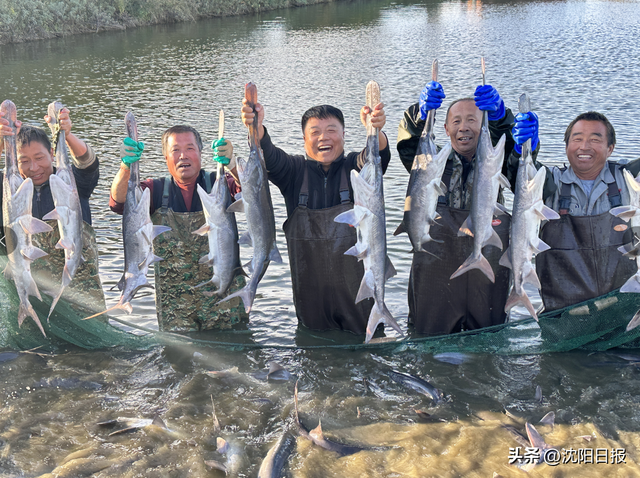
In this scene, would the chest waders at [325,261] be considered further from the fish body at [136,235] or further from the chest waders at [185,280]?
the fish body at [136,235]

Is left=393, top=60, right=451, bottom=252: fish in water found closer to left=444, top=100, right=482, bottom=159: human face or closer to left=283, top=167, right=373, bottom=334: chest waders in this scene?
left=444, top=100, right=482, bottom=159: human face

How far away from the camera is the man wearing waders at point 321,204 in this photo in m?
5.60

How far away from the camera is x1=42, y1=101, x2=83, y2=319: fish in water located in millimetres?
5000

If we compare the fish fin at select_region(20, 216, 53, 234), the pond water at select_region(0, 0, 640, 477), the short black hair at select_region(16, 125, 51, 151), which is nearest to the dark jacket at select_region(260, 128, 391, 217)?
the pond water at select_region(0, 0, 640, 477)

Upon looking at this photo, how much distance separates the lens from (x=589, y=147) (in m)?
5.33

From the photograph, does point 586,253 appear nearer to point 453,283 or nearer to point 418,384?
point 453,283

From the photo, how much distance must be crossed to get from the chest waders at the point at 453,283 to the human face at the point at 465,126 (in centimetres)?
24

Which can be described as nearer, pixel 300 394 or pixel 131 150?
pixel 131 150

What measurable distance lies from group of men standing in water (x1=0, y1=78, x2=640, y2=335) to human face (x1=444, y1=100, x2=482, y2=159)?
0.04 ft

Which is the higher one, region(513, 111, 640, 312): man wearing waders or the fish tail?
region(513, 111, 640, 312): man wearing waders

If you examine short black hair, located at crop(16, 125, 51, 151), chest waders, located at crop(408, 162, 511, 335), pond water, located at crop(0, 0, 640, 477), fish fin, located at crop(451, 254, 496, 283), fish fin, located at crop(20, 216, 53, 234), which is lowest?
pond water, located at crop(0, 0, 640, 477)

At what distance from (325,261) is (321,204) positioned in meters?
0.55

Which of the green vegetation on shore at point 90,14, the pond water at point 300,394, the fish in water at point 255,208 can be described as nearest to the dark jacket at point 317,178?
the fish in water at point 255,208

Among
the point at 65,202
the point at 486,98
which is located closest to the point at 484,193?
the point at 486,98
